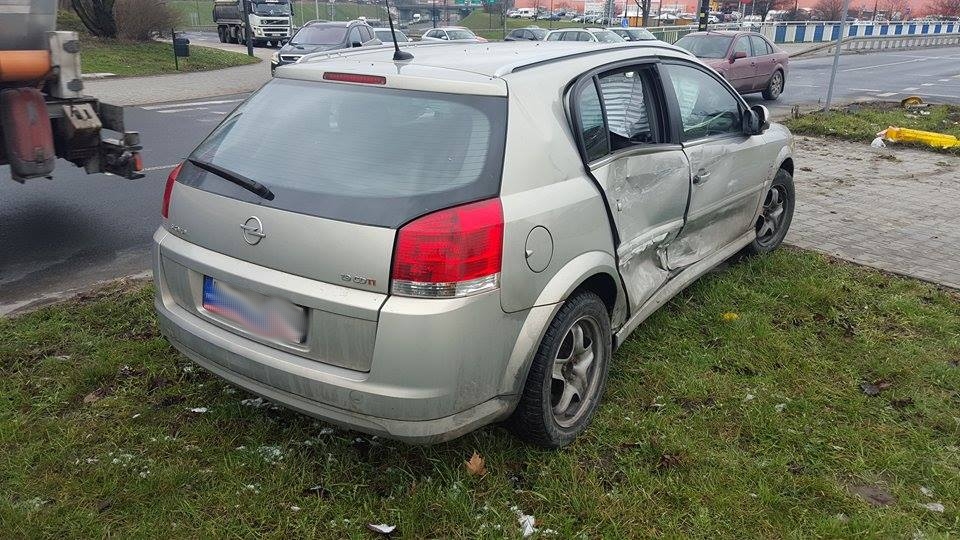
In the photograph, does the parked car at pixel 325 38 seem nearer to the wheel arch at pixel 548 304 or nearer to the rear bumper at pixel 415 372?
the wheel arch at pixel 548 304

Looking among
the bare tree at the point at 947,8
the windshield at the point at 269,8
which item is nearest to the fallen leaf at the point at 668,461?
the windshield at the point at 269,8

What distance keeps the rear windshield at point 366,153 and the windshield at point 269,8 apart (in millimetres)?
Answer: 33624

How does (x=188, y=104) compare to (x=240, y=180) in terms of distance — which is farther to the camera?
(x=188, y=104)

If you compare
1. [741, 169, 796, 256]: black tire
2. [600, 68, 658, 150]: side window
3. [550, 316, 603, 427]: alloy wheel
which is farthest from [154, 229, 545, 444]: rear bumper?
[741, 169, 796, 256]: black tire

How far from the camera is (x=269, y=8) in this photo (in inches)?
1337

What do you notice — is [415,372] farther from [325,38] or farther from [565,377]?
[325,38]

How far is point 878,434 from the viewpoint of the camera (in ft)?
11.3

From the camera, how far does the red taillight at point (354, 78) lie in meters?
3.13

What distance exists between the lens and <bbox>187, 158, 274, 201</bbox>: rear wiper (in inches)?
114

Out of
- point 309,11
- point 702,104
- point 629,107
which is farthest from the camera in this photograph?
point 309,11

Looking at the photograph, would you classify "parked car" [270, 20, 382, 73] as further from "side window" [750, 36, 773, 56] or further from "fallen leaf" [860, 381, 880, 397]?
"fallen leaf" [860, 381, 880, 397]

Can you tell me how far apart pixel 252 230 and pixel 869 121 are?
13564 mm

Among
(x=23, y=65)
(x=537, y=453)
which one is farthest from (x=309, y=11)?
(x=537, y=453)

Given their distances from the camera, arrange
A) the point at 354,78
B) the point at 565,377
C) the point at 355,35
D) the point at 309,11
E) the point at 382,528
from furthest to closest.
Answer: the point at 309,11 < the point at 355,35 < the point at 565,377 < the point at 354,78 < the point at 382,528
